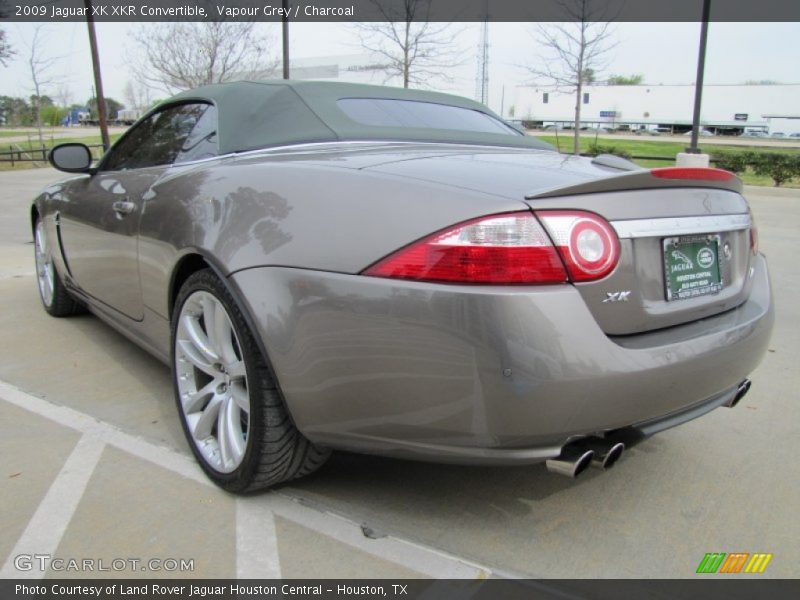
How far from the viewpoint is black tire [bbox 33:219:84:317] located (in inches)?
180

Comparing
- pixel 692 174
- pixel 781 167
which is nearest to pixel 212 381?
pixel 692 174

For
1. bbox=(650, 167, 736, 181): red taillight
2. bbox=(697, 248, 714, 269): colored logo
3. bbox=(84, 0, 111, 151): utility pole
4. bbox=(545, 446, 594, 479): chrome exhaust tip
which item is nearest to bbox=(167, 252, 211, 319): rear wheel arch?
bbox=(545, 446, 594, 479): chrome exhaust tip

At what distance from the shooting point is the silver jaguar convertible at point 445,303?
1.74 metres

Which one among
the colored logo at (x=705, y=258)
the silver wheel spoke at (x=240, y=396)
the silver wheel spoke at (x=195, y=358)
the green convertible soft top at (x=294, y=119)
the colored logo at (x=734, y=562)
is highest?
the green convertible soft top at (x=294, y=119)

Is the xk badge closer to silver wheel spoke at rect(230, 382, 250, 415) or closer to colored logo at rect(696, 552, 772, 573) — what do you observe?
colored logo at rect(696, 552, 772, 573)

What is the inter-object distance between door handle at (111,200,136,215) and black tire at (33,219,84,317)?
146 cm

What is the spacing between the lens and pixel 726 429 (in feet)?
9.95

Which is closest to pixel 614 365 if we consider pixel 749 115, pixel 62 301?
pixel 62 301

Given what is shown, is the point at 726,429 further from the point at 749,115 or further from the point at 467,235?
the point at 749,115

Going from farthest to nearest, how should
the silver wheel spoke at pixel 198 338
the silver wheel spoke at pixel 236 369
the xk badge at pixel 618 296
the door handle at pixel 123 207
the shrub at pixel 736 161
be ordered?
the shrub at pixel 736 161
the door handle at pixel 123 207
the silver wheel spoke at pixel 198 338
the silver wheel spoke at pixel 236 369
the xk badge at pixel 618 296

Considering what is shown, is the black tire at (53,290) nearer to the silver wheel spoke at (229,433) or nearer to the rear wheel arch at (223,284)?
the rear wheel arch at (223,284)

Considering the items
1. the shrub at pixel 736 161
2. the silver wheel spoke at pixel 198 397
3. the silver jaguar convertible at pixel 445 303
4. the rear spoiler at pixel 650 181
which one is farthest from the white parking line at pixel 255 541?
the shrub at pixel 736 161
